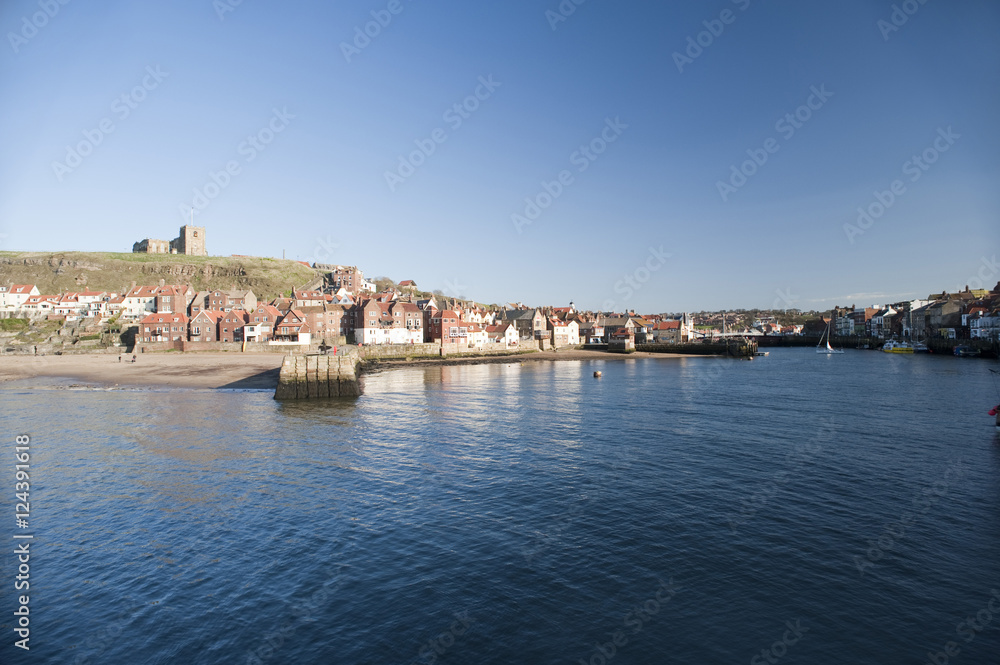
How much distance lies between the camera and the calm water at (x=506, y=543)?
11.3 metres

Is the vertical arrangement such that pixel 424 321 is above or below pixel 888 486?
above

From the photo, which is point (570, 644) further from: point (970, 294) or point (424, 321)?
point (970, 294)

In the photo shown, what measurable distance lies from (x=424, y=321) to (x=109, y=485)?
3711 inches

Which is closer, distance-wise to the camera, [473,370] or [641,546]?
[641,546]

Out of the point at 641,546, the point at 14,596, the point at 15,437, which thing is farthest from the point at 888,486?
the point at 15,437

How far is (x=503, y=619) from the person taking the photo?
39.3 feet
